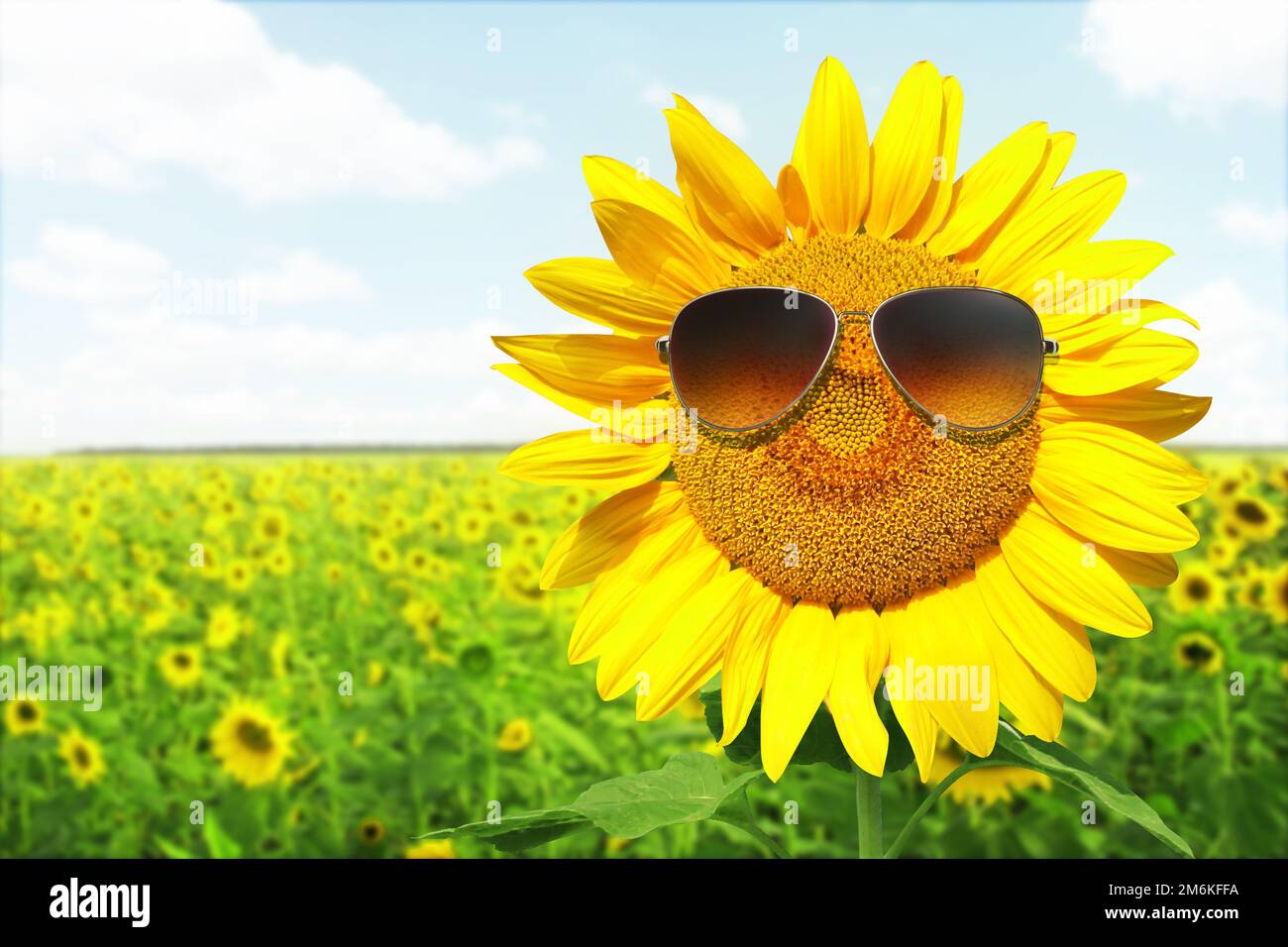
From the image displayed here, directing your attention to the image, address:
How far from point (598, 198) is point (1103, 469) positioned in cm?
71

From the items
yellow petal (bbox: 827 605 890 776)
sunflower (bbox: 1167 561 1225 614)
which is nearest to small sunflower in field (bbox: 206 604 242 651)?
yellow petal (bbox: 827 605 890 776)

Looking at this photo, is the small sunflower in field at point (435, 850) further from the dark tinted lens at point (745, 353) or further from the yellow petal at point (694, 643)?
the dark tinted lens at point (745, 353)

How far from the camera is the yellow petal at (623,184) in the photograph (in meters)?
1.16

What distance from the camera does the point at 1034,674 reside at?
111 centimetres

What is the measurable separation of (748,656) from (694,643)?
70 millimetres

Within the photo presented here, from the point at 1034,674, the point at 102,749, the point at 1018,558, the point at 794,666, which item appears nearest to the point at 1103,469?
the point at 1018,558

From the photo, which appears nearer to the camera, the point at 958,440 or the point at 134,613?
the point at 958,440

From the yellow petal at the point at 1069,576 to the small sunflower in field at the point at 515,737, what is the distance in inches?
124

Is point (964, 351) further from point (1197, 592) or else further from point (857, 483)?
point (1197, 592)

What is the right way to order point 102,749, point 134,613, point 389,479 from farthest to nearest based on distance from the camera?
point 389,479 → point 134,613 → point 102,749

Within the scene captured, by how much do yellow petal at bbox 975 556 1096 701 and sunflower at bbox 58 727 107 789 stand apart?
4.64 metres

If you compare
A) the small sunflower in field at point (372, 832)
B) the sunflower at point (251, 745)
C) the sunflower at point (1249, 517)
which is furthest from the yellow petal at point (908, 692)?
the sunflower at point (1249, 517)
